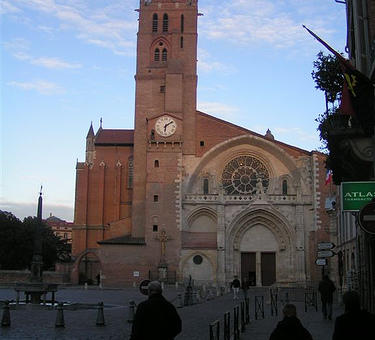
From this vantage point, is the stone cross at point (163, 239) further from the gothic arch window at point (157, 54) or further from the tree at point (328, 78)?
the tree at point (328, 78)

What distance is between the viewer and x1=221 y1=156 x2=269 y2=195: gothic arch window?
53.2 meters

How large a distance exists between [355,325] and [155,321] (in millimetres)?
2331

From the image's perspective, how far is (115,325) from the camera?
17.7 m

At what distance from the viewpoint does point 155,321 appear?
705 cm

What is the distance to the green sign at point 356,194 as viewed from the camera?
12414 mm

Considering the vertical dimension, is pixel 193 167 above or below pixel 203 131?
below

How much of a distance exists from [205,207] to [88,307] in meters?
26.5

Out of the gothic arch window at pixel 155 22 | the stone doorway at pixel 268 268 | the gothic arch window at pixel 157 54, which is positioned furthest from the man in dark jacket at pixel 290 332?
the gothic arch window at pixel 155 22

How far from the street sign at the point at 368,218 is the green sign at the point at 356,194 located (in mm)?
3999

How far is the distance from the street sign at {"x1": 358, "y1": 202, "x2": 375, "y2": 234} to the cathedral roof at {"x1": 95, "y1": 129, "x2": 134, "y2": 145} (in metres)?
52.6

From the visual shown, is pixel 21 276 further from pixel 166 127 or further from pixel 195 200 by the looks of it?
pixel 166 127

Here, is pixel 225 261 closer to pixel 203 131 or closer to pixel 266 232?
pixel 266 232

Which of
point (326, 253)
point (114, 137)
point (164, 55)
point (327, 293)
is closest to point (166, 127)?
point (164, 55)

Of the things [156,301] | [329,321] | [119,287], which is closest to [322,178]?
[119,287]
